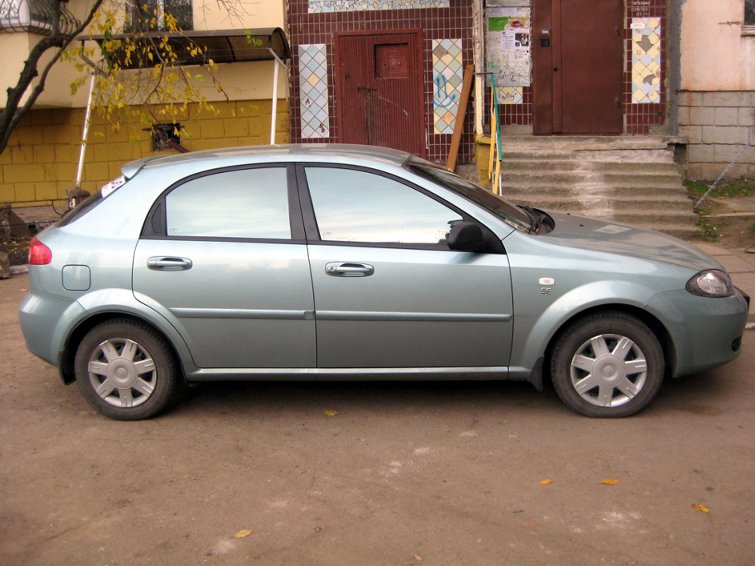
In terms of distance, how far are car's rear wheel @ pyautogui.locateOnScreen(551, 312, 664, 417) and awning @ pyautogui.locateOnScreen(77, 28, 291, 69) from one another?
7474mm

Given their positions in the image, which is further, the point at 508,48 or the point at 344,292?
the point at 508,48

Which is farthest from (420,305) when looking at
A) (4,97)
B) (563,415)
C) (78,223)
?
(4,97)

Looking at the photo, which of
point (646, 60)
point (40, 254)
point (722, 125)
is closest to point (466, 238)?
point (40, 254)

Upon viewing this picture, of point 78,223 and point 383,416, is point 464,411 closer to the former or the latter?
point 383,416

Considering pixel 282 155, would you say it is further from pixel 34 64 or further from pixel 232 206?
pixel 34 64

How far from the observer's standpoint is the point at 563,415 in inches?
211

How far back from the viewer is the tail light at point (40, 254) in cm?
545

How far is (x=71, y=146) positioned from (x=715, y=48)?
10127mm

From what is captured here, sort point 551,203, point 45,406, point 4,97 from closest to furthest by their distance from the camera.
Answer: point 45,406
point 551,203
point 4,97

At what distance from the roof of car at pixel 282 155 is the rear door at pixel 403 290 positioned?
0.35 m

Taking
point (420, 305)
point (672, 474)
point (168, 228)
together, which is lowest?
point (672, 474)

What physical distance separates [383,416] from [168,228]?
1764 mm

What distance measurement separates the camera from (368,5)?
13344 mm

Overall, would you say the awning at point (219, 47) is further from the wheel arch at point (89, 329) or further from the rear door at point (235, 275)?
the wheel arch at point (89, 329)
